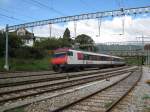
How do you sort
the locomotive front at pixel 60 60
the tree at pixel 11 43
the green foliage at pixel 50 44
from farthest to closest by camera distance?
1. the green foliage at pixel 50 44
2. the tree at pixel 11 43
3. the locomotive front at pixel 60 60

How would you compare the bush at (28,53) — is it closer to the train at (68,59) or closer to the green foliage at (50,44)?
the train at (68,59)

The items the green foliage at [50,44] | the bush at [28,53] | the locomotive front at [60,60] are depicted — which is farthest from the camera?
the green foliage at [50,44]

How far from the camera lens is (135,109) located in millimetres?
10312

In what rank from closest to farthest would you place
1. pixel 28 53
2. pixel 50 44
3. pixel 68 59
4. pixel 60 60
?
1. pixel 68 59
2. pixel 60 60
3. pixel 28 53
4. pixel 50 44

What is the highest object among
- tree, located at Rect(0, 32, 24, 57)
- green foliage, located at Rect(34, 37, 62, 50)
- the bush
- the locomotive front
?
green foliage, located at Rect(34, 37, 62, 50)

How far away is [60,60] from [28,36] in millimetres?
51228

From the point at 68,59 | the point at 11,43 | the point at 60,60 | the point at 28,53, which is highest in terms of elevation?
→ the point at 11,43

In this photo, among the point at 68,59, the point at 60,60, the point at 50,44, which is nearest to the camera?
the point at 68,59

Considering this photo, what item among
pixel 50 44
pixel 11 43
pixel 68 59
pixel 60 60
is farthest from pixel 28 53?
pixel 50 44

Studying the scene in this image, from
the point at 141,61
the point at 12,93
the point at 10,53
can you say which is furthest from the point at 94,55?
the point at 141,61

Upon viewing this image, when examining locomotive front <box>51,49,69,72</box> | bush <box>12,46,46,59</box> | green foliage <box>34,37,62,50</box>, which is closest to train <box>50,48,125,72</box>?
locomotive front <box>51,49,69,72</box>

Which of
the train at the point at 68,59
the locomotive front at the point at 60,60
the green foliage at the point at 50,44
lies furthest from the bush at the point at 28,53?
the green foliage at the point at 50,44

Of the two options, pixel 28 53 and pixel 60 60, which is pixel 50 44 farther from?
pixel 60 60

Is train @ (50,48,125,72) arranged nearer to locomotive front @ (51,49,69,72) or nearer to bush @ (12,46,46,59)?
locomotive front @ (51,49,69,72)
